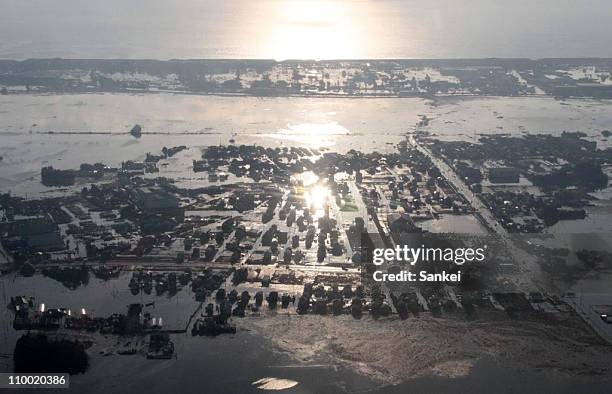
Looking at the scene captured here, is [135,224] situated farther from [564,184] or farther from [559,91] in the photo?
[559,91]

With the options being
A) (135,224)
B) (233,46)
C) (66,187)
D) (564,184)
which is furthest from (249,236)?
(233,46)

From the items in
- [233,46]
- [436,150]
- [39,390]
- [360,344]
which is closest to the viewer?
[39,390]

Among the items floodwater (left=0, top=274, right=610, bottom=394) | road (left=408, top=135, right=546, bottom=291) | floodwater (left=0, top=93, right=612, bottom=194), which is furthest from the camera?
floodwater (left=0, top=93, right=612, bottom=194)

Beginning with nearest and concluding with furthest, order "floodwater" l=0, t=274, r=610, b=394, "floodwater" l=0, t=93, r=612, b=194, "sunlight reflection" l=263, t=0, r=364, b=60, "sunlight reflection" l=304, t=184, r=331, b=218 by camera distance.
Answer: "floodwater" l=0, t=274, r=610, b=394, "sunlight reflection" l=304, t=184, r=331, b=218, "floodwater" l=0, t=93, r=612, b=194, "sunlight reflection" l=263, t=0, r=364, b=60

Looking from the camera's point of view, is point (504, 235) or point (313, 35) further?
point (313, 35)

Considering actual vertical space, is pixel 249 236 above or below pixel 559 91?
below

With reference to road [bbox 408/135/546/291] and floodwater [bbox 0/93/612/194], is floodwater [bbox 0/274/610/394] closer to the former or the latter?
road [bbox 408/135/546/291]
